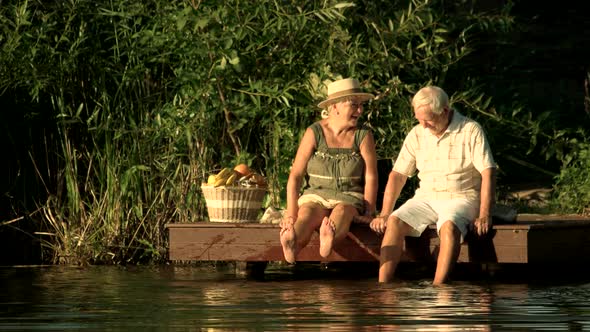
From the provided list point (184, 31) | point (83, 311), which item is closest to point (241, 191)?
point (184, 31)

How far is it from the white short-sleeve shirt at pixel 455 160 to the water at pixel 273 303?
1.98ft

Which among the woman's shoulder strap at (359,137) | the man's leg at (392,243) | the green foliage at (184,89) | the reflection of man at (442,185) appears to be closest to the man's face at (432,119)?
the reflection of man at (442,185)

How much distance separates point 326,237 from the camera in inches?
417

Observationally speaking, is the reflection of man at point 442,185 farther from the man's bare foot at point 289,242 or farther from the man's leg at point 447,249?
the man's bare foot at point 289,242

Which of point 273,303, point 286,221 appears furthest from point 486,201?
point 273,303

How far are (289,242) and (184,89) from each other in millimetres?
2175

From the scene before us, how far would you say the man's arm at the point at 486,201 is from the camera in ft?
33.9

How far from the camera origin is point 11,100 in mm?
13055

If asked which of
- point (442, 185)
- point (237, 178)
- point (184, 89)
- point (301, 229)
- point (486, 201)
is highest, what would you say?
point (184, 89)

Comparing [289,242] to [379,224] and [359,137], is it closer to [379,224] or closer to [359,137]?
[379,224]

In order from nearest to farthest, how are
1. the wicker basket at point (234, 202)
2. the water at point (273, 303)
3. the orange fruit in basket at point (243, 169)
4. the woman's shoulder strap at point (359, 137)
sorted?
1. the water at point (273, 303)
2. the woman's shoulder strap at point (359, 137)
3. the wicker basket at point (234, 202)
4. the orange fruit in basket at point (243, 169)

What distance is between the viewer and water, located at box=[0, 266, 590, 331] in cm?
820

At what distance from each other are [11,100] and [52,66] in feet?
1.72

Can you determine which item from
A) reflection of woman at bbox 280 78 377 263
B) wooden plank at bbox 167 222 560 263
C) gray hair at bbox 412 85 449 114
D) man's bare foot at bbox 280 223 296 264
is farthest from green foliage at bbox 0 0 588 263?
gray hair at bbox 412 85 449 114
